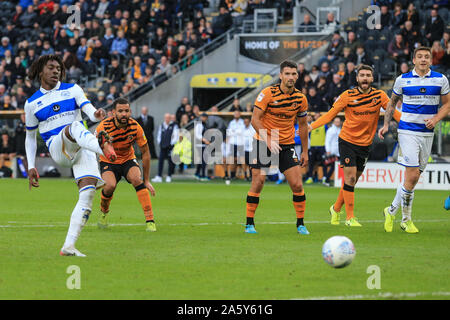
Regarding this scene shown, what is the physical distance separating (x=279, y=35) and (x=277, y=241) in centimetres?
2168

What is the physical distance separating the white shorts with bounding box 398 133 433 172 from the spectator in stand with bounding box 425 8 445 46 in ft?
49.7

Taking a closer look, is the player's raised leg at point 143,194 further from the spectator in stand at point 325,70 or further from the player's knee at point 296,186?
the spectator in stand at point 325,70

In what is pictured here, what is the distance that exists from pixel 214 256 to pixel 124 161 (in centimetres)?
356

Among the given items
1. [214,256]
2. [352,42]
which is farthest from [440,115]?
[352,42]

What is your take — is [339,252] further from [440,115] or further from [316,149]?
[316,149]

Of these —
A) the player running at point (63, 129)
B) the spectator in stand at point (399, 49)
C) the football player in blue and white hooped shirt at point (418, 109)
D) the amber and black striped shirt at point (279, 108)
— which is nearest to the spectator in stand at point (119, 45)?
the spectator in stand at point (399, 49)

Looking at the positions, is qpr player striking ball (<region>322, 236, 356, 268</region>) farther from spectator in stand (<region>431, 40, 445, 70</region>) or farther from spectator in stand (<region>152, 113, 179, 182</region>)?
spectator in stand (<region>152, 113, 179, 182</region>)

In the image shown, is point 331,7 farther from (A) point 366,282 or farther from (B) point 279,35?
(A) point 366,282

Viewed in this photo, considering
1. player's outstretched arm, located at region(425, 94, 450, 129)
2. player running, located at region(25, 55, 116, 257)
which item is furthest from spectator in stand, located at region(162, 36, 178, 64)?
player running, located at region(25, 55, 116, 257)

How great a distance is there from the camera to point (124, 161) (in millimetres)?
11828

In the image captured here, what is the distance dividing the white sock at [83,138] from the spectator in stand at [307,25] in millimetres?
22969

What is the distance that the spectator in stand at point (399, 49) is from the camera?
25.7 m

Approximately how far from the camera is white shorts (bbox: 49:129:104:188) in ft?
27.6

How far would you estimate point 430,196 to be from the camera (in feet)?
63.9
